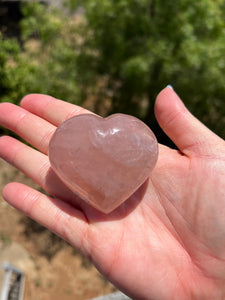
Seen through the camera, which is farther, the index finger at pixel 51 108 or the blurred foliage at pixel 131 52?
the blurred foliage at pixel 131 52

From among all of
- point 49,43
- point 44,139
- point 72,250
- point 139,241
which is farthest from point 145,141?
point 49,43

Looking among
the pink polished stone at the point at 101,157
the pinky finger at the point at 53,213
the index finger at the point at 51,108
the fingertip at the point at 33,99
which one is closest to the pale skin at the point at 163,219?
the pinky finger at the point at 53,213

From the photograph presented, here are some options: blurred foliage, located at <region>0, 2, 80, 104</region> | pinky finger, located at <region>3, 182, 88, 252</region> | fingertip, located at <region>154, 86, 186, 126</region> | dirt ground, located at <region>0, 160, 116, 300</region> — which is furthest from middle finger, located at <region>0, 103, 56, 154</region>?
dirt ground, located at <region>0, 160, 116, 300</region>

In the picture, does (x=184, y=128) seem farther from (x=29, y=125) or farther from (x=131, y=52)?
(x=131, y=52)

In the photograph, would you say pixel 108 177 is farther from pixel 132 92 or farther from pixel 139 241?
pixel 132 92

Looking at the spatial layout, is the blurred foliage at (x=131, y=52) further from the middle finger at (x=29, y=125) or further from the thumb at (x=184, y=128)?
the thumb at (x=184, y=128)

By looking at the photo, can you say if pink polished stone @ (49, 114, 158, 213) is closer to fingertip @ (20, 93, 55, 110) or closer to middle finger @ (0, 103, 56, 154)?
A: middle finger @ (0, 103, 56, 154)
